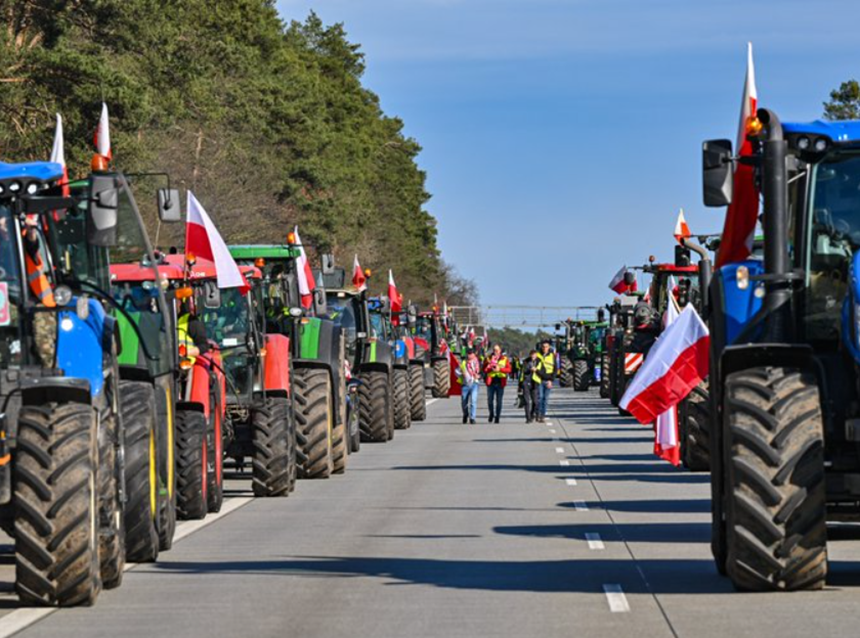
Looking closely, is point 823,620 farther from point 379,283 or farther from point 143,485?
point 379,283

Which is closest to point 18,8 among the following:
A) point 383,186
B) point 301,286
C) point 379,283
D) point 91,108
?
point 91,108

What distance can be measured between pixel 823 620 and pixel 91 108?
36175 millimetres

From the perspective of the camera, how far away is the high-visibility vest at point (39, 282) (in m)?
14.1

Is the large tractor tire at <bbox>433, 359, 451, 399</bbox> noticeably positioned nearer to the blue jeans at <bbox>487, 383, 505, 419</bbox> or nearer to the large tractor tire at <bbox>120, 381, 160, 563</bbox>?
the blue jeans at <bbox>487, 383, 505, 419</bbox>

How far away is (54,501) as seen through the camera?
42.7 ft

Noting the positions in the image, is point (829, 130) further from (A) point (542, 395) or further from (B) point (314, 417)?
(A) point (542, 395)

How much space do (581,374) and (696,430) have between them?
179 ft

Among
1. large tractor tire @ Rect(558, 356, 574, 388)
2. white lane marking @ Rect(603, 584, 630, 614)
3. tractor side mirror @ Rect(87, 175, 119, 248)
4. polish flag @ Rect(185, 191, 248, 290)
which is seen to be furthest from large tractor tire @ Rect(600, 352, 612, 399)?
tractor side mirror @ Rect(87, 175, 119, 248)

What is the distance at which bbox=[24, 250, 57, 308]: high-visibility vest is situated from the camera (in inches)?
556

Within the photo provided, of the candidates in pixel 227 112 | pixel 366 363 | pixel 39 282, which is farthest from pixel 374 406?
pixel 227 112

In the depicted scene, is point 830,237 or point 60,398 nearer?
point 60,398

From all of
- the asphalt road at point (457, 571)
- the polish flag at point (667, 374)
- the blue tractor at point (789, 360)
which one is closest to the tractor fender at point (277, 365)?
the asphalt road at point (457, 571)

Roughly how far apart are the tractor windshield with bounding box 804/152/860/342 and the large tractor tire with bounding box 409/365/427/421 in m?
35.7

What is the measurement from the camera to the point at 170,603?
45.6 ft
